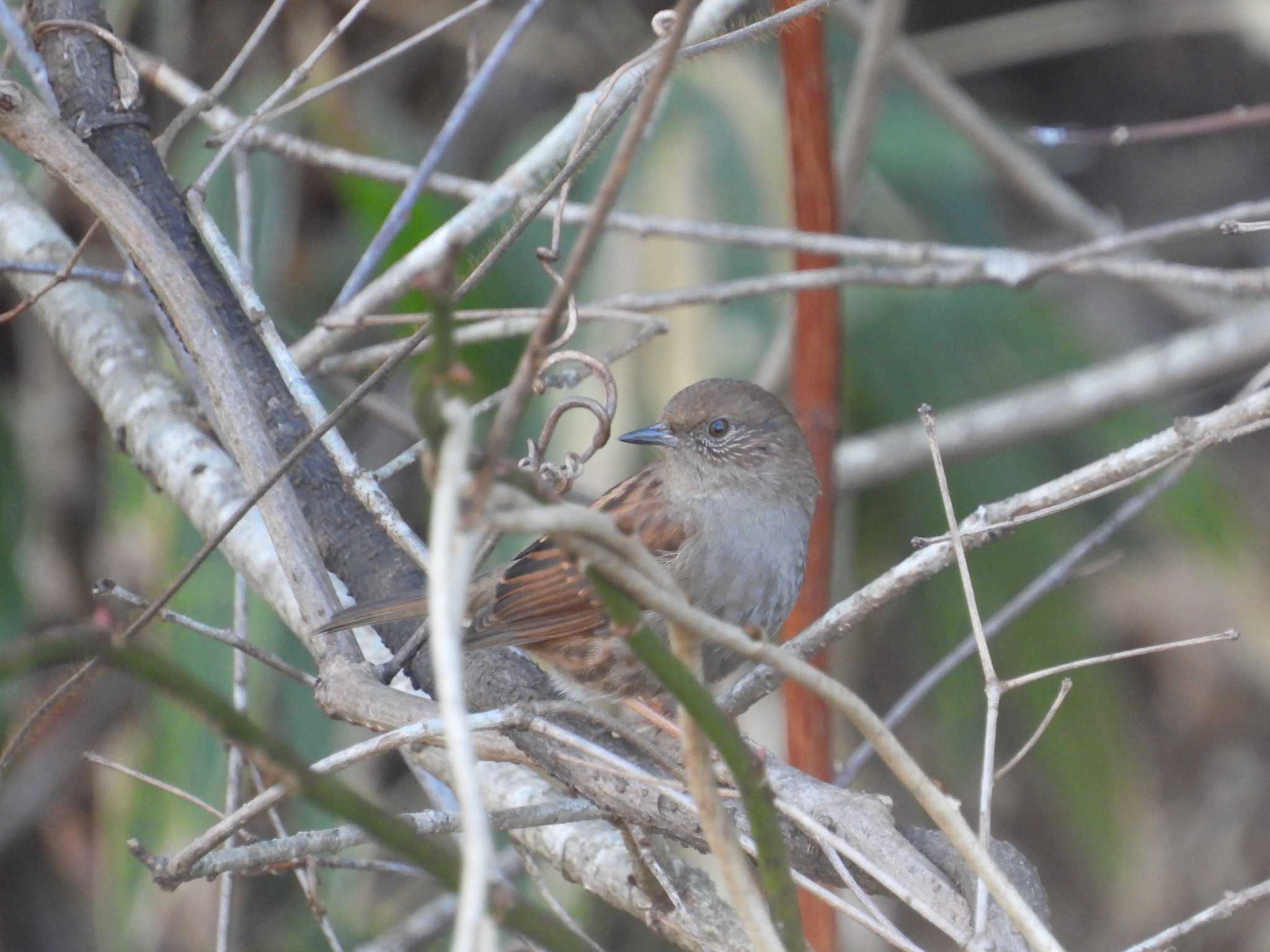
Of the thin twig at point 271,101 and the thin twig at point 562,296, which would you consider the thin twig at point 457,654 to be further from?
the thin twig at point 271,101

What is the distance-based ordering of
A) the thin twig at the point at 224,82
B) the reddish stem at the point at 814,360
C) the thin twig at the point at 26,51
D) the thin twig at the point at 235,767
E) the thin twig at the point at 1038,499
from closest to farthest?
the thin twig at the point at 1038,499 → the thin twig at the point at 235,767 → the thin twig at the point at 224,82 → the thin twig at the point at 26,51 → the reddish stem at the point at 814,360

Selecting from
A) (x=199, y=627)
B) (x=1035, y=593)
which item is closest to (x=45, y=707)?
(x=199, y=627)

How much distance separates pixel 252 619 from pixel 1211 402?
16.6ft

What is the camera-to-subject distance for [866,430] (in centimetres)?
570

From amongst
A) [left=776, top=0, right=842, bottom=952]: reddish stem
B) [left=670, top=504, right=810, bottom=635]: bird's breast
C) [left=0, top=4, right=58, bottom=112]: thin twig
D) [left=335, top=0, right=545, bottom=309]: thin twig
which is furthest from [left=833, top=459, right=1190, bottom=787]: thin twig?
[left=0, top=4, right=58, bottom=112]: thin twig

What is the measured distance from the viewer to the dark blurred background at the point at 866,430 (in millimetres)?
4797

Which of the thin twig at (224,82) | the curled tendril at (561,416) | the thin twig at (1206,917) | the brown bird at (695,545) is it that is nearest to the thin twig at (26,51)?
the thin twig at (224,82)

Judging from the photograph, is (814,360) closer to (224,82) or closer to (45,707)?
(224,82)

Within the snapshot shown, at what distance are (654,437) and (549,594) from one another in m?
0.60

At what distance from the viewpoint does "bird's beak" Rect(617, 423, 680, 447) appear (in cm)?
380

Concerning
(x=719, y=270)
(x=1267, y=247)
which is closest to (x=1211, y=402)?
(x=1267, y=247)

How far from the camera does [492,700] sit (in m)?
2.57

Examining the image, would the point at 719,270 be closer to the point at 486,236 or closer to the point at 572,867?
the point at 486,236

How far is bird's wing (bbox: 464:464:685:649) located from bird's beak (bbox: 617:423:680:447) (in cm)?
16
